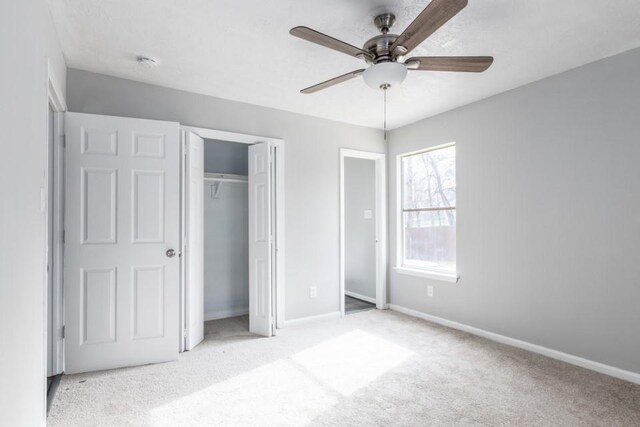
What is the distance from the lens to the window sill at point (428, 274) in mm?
4031

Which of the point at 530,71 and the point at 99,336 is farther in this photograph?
the point at 530,71

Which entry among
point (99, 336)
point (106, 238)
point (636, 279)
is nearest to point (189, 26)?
point (106, 238)

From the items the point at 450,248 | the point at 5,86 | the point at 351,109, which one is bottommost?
the point at 450,248

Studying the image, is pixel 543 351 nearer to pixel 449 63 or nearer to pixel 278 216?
pixel 449 63

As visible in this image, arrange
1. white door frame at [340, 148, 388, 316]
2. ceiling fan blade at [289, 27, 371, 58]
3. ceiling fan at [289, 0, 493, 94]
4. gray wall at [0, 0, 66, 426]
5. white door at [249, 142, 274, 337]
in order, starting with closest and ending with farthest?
gray wall at [0, 0, 66, 426]
ceiling fan blade at [289, 27, 371, 58]
ceiling fan at [289, 0, 493, 94]
white door at [249, 142, 274, 337]
white door frame at [340, 148, 388, 316]

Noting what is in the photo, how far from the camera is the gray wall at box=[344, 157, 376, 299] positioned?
17.4 ft

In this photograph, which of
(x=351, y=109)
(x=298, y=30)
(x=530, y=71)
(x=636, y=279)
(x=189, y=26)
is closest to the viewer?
(x=298, y=30)

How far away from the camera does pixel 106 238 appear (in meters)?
2.91

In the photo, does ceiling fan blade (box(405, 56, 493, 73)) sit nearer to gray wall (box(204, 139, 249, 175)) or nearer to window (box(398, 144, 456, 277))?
window (box(398, 144, 456, 277))

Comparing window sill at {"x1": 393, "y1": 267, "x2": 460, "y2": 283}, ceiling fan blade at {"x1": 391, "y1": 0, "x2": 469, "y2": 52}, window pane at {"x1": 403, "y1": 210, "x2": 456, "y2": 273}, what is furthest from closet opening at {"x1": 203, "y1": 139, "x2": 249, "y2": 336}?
ceiling fan blade at {"x1": 391, "y1": 0, "x2": 469, "y2": 52}

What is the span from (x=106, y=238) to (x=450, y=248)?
3593 millimetres

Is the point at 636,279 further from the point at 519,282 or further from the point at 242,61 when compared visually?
the point at 242,61

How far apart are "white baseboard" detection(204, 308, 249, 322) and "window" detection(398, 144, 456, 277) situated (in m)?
2.22

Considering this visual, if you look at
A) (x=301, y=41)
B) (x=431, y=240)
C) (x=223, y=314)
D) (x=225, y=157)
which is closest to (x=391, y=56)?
(x=301, y=41)
